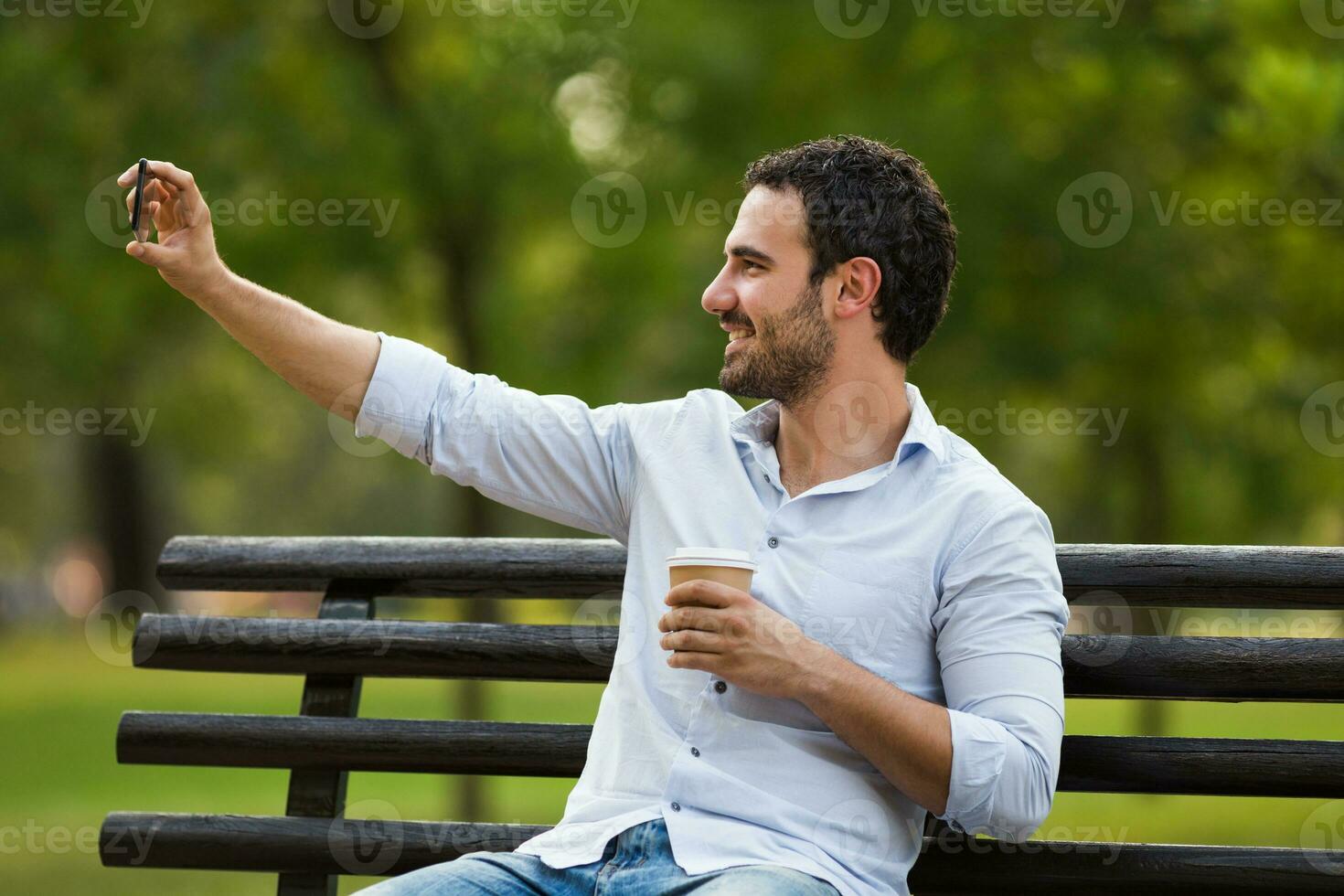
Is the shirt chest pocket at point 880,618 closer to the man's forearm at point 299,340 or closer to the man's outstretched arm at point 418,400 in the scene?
the man's outstretched arm at point 418,400

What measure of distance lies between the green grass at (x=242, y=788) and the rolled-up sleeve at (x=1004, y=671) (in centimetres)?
88

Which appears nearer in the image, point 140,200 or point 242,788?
point 140,200

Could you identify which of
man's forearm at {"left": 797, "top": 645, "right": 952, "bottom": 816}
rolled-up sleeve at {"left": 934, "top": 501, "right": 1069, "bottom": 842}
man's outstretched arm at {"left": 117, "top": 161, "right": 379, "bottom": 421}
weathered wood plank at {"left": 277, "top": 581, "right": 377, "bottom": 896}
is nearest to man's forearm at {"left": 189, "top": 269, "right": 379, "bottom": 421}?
man's outstretched arm at {"left": 117, "top": 161, "right": 379, "bottom": 421}

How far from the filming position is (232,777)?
35.6 feet

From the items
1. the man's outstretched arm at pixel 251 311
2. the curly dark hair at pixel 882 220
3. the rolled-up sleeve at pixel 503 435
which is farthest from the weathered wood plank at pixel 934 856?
the curly dark hair at pixel 882 220

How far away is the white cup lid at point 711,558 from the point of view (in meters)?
2.24

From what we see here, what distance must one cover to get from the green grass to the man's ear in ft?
4.10

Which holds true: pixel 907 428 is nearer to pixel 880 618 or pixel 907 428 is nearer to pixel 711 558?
pixel 880 618

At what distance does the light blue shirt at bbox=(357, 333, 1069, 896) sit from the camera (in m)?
2.35

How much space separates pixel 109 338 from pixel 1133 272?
5657mm

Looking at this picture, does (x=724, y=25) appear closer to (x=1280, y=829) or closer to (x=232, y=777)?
(x=1280, y=829)

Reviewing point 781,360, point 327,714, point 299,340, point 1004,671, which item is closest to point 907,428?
point 781,360

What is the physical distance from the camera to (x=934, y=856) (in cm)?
268

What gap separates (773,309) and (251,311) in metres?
0.96
